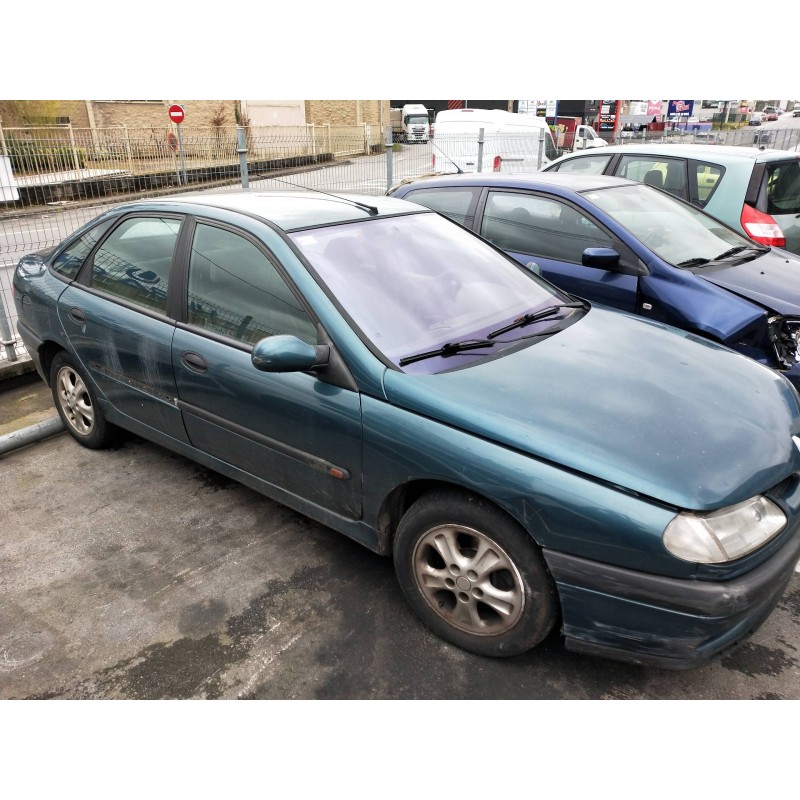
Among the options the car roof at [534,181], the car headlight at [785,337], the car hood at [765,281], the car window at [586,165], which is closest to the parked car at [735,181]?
the car window at [586,165]

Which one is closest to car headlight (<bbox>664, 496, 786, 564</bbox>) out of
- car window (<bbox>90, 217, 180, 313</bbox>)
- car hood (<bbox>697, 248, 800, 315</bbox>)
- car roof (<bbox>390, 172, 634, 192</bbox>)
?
car hood (<bbox>697, 248, 800, 315</bbox>)

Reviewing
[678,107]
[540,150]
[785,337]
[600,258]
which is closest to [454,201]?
[600,258]

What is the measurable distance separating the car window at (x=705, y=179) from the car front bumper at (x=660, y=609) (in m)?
4.55

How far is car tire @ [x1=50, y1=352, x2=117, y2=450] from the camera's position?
13.1 feet

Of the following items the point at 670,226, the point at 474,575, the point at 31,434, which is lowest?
the point at 31,434

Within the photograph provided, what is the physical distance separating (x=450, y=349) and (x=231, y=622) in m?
1.44

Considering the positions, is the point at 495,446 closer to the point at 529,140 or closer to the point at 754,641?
the point at 754,641

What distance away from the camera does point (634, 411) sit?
2.30m

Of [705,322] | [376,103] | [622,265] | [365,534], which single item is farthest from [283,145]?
[376,103]

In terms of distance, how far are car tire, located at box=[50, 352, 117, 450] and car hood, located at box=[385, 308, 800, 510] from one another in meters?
2.35

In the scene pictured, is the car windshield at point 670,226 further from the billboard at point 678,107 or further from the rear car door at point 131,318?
the billboard at point 678,107

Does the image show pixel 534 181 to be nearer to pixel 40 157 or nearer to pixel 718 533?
pixel 718 533

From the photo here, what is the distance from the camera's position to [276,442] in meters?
2.87

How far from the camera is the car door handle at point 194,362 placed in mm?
3050
